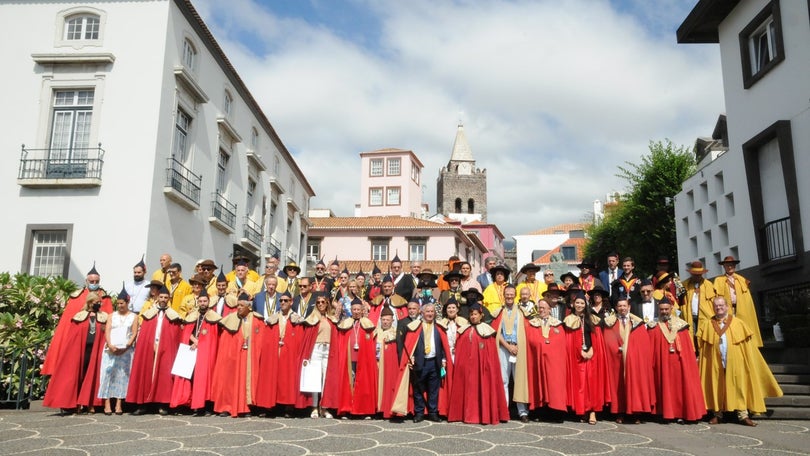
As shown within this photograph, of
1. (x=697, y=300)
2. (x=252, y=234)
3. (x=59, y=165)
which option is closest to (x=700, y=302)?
(x=697, y=300)

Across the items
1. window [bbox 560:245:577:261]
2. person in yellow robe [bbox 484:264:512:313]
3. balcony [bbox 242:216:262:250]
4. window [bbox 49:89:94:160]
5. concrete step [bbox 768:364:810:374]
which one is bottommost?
concrete step [bbox 768:364:810:374]

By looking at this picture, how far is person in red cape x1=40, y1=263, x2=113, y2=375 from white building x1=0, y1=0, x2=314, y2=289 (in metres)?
6.14

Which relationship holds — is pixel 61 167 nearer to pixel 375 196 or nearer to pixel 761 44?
pixel 761 44

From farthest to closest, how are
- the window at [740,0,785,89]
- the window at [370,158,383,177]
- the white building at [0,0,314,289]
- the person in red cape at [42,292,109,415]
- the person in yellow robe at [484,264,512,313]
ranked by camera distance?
the window at [370,158,383,177]
the white building at [0,0,314,289]
the window at [740,0,785,89]
the person in yellow robe at [484,264,512,313]
the person in red cape at [42,292,109,415]

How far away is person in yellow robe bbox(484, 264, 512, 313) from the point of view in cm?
1040

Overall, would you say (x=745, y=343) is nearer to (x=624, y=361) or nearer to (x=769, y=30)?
(x=624, y=361)

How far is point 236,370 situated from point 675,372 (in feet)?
20.2

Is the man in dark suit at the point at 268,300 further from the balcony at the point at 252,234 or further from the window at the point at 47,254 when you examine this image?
the balcony at the point at 252,234

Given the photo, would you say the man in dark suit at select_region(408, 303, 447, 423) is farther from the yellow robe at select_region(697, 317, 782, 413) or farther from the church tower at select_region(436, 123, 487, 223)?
the church tower at select_region(436, 123, 487, 223)

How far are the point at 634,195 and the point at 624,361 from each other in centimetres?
2119

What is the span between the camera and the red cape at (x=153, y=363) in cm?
913

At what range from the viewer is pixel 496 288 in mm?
10656

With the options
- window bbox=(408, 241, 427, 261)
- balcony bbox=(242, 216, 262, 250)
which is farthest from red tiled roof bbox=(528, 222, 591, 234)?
balcony bbox=(242, 216, 262, 250)

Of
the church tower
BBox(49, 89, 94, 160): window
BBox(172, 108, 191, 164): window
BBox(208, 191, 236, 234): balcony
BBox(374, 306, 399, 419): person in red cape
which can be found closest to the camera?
BBox(374, 306, 399, 419): person in red cape
